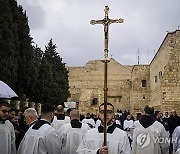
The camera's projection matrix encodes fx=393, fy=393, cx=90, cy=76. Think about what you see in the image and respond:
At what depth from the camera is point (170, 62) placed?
30.3 metres

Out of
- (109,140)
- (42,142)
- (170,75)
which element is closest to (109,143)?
(109,140)

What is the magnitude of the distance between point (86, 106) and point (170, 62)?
2279 centimetres

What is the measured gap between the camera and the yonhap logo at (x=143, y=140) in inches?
318

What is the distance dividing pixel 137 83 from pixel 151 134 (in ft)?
131

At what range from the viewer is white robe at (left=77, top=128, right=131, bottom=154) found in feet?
17.3

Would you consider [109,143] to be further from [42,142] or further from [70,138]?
[70,138]

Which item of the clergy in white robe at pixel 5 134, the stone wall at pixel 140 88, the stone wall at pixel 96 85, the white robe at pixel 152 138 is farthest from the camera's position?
the stone wall at pixel 96 85

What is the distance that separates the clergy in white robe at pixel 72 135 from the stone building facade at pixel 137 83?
2336 cm

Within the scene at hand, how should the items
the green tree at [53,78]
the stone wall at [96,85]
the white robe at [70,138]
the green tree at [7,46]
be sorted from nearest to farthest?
the white robe at [70,138] → the green tree at [7,46] → the green tree at [53,78] → the stone wall at [96,85]

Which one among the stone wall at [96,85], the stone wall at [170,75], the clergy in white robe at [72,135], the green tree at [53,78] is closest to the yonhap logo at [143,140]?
the clergy in white robe at [72,135]

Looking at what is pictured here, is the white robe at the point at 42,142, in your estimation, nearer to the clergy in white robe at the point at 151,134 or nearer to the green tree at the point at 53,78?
the clergy in white robe at the point at 151,134

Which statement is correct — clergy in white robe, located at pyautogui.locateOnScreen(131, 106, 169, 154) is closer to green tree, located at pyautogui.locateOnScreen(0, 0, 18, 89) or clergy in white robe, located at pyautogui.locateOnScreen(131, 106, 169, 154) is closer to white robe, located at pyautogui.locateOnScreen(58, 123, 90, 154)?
white robe, located at pyautogui.locateOnScreen(58, 123, 90, 154)

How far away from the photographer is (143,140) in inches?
324

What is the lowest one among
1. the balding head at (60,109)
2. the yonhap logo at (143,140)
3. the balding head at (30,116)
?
the yonhap logo at (143,140)
